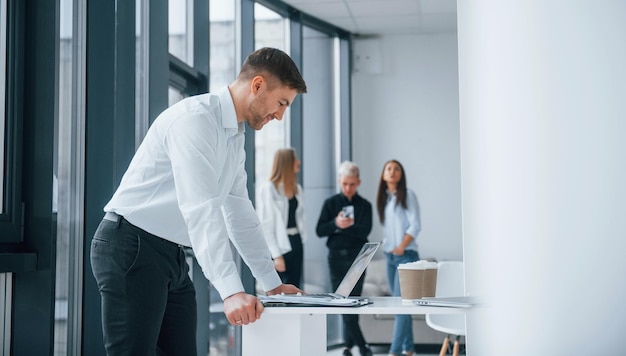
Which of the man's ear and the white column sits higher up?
the man's ear

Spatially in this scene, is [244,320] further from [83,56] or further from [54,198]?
[83,56]

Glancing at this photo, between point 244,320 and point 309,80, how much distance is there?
5.15m

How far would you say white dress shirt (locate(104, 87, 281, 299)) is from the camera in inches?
63.9

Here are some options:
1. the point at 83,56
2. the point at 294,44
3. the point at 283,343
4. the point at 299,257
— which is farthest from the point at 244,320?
the point at 294,44

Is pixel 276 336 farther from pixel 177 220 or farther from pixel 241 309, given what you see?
pixel 177 220

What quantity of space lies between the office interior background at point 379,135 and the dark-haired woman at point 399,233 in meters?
1.12

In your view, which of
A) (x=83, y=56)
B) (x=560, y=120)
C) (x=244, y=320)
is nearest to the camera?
(x=560, y=120)

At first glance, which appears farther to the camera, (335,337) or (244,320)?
(335,337)

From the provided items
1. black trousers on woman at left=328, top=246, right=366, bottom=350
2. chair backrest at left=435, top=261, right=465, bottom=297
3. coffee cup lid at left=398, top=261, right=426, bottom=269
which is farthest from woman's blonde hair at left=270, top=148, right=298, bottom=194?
coffee cup lid at left=398, top=261, right=426, bottom=269

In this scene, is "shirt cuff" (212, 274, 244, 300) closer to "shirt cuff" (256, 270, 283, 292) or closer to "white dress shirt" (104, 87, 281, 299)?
"white dress shirt" (104, 87, 281, 299)

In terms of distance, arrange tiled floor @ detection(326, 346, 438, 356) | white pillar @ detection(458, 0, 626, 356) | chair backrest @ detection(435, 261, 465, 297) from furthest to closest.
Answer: tiled floor @ detection(326, 346, 438, 356) < chair backrest @ detection(435, 261, 465, 297) < white pillar @ detection(458, 0, 626, 356)

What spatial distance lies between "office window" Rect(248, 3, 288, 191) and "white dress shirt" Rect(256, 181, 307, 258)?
88 cm

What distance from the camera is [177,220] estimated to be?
1794 millimetres

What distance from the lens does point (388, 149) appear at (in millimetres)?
7234
